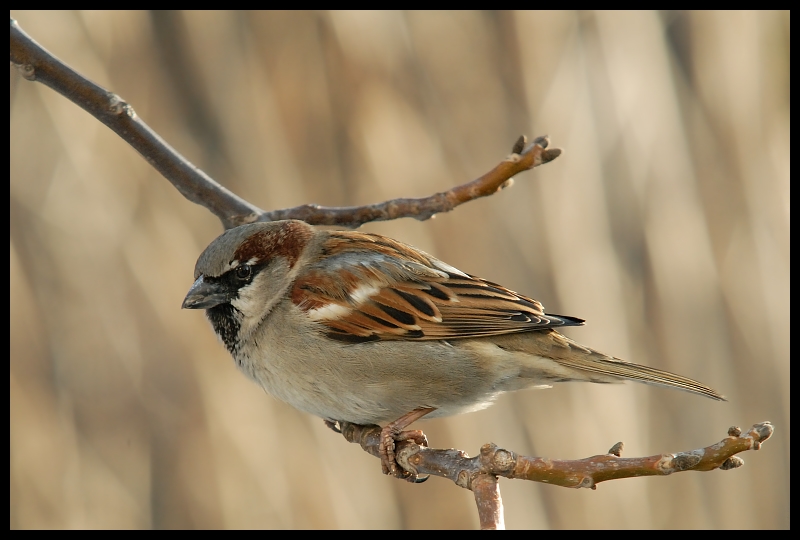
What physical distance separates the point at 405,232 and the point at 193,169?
146 centimetres

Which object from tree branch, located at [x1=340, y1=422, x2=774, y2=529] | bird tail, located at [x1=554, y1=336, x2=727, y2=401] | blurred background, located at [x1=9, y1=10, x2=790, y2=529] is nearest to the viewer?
tree branch, located at [x1=340, y1=422, x2=774, y2=529]

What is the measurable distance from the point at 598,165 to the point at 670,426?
1.25m

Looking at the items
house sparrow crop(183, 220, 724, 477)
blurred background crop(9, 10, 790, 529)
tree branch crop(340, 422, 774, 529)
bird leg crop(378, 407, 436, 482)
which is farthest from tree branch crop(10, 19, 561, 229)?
blurred background crop(9, 10, 790, 529)

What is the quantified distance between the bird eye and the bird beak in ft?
0.18

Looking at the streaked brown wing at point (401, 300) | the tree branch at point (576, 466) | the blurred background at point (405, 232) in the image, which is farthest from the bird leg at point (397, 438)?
the blurred background at point (405, 232)

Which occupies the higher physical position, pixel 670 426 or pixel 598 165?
pixel 598 165

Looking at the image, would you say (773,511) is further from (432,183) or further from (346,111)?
(346,111)

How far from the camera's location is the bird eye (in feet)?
7.20

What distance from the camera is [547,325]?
2104 mm

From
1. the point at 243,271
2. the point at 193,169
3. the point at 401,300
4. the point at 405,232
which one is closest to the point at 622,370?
the point at 401,300

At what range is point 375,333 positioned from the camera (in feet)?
7.00

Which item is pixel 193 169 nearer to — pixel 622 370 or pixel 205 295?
pixel 205 295

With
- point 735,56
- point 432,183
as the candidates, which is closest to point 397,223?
point 432,183

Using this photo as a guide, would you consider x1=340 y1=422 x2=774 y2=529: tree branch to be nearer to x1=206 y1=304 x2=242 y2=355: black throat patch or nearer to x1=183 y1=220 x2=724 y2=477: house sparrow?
x1=183 y1=220 x2=724 y2=477: house sparrow
